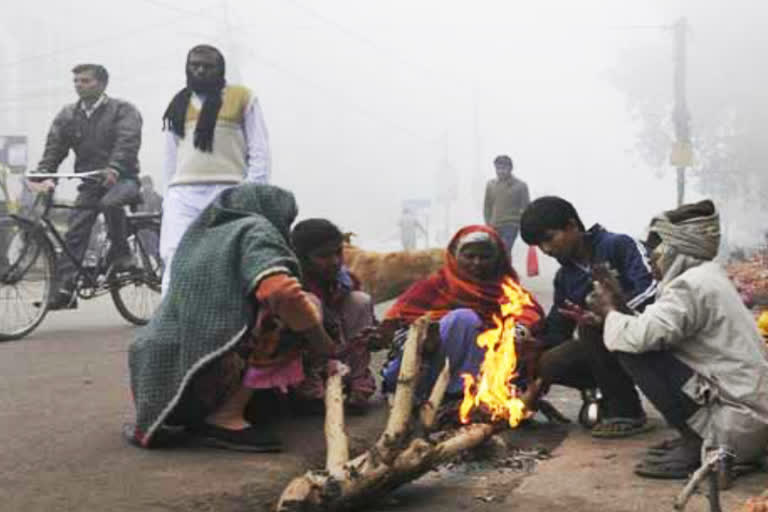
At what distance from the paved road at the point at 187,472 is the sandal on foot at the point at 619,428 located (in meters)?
0.07

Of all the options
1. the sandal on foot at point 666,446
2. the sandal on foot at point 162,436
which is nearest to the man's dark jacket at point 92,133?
the sandal on foot at point 162,436

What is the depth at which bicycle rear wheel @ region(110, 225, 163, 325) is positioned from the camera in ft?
27.2

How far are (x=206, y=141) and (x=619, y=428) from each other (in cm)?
303

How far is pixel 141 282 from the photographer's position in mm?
8336

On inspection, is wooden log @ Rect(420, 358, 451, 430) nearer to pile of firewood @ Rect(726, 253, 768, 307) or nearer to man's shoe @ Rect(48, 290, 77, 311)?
man's shoe @ Rect(48, 290, 77, 311)

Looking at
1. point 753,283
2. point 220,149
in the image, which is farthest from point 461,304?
point 753,283

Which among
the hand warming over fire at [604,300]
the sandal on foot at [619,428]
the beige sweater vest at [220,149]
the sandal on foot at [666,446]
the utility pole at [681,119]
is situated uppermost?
the utility pole at [681,119]

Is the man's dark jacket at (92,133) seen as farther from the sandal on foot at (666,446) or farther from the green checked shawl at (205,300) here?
the sandal on foot at (666,446)

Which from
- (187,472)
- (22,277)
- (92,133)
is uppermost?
(92,133)

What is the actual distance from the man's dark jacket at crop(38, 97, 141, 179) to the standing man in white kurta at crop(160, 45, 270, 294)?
1881 millimetres

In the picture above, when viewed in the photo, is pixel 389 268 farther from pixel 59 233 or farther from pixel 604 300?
pixel 604 300

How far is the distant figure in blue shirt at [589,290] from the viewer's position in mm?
4574

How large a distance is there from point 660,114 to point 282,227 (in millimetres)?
51695

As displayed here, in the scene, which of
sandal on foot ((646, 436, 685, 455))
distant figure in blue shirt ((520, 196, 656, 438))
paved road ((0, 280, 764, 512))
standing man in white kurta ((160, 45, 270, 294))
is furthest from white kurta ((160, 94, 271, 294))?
sandal on foot ((646, 436, 685, 455))
